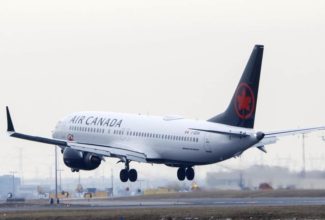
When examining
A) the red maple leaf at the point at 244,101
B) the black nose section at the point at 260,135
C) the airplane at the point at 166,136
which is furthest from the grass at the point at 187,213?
the red maple leaf at the point at 244,101

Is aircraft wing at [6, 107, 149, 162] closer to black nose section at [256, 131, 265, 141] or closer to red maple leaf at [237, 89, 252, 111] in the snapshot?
red maple leaf at [237, 89, 252, 111]

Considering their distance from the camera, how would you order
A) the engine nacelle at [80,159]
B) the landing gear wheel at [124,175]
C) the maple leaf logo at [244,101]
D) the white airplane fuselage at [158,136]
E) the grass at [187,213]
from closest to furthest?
the grass at [187,213], the maple leaf logo at [244,101], the white airplane fuselage at [158,136], the landing gear wheel at [124,175], the engine nacelle at [80,159]

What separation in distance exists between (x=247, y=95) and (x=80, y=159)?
18.6 meters

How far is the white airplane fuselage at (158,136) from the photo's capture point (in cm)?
9819

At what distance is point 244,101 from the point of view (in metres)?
97.1

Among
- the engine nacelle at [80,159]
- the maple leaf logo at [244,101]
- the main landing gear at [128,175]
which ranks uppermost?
the maple leaf logo at [244,101]

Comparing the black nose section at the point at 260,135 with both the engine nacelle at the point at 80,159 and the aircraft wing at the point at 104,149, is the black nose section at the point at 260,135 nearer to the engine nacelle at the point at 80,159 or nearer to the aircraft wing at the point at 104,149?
the aircraft wing at the point at 104,149

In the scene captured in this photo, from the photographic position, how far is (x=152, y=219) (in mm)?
75000

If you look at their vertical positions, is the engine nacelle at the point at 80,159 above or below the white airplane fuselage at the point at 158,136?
below

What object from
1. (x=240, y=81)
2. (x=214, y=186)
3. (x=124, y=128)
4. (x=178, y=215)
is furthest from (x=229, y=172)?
(x=178, y=215)

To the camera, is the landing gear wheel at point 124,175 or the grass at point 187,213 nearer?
the grass at point 187,213

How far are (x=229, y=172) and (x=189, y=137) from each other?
14.7 meters

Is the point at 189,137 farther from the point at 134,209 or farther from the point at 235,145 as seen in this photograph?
the point at 134,209

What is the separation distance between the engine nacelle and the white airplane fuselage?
3370 mm
